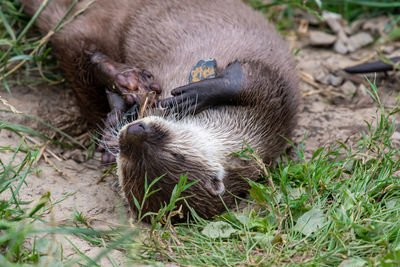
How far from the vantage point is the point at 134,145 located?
2396 mm

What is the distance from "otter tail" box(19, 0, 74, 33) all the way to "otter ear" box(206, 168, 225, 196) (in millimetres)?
1664

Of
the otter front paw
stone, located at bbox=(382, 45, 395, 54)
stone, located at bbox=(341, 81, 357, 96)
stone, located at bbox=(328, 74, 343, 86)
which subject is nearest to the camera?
the otter front paw

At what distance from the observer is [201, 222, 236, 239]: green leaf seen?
2.26m

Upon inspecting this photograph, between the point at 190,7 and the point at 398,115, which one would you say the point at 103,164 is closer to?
the point at 190,7

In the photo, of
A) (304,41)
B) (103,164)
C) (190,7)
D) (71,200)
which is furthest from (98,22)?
(304,41)

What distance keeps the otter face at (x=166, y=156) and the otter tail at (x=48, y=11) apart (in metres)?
1.36

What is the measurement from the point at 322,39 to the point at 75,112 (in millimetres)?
2069

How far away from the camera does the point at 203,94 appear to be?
2.65 m

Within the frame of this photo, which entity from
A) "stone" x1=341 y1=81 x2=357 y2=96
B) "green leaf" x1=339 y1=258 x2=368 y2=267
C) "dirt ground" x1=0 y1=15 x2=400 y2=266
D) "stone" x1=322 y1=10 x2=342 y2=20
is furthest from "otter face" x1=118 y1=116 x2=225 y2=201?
"stone" x1=322 y1=10 x2=342 y2=20

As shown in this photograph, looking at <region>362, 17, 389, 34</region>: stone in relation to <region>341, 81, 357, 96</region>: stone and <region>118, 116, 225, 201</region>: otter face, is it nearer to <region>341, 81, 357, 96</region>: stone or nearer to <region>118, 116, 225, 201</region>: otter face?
<region>341, 81, 357, 96</region>: stone

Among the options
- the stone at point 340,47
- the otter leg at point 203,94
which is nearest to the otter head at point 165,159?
the otter leg at point 203,94

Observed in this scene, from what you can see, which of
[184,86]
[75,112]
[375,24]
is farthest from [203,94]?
[375,24]

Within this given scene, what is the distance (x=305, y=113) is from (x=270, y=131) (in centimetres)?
80

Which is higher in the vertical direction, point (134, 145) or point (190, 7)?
point (190, 7)
